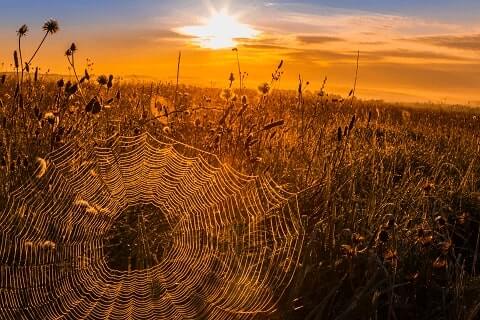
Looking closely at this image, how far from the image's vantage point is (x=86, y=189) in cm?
428

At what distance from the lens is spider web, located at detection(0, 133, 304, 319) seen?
354 centimetres

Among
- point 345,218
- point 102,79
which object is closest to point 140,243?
point 345,218

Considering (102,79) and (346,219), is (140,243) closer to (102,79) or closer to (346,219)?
(346,219)

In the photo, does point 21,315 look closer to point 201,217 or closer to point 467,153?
point 201,217

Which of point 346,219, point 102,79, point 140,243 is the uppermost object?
point 102,79

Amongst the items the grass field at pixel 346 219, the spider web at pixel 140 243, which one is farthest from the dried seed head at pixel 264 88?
the spider web at pixel 140 243

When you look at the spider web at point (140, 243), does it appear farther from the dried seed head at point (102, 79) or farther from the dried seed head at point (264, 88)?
the dried seed head at point (264, 88)

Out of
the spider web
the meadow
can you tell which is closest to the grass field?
the meadow

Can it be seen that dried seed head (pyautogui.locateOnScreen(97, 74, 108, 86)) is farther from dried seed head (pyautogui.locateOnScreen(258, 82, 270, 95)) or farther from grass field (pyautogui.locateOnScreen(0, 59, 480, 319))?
dried seed head (pyautogui.locateOnScreen(258, 82, 270, 95))

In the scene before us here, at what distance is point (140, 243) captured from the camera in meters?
4.10

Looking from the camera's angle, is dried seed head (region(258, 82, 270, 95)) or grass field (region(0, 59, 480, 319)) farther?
dried seed head (region(258, 82, 270, 95))

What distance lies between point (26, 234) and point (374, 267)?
2.02 m

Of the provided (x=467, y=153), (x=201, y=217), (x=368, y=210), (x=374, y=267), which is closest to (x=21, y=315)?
(x=201, y=217)

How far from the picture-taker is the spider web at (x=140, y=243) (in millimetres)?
3539
